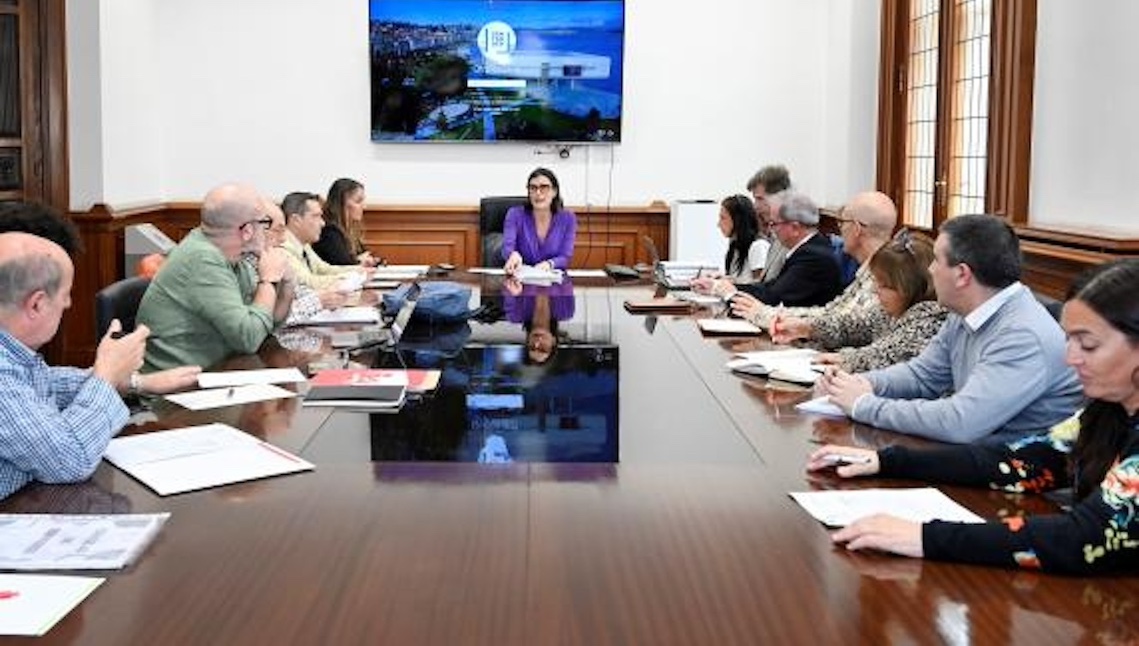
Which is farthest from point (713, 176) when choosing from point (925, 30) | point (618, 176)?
point (925, 30)

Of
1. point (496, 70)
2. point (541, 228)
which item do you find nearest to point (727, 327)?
point (541, 228)

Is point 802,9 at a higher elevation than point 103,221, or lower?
higher

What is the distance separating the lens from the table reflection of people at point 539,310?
3.71 metres

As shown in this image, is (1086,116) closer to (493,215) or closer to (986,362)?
(986,362)

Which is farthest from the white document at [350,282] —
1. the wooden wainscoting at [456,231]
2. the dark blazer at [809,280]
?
the wooden wainscoting at [456,231]

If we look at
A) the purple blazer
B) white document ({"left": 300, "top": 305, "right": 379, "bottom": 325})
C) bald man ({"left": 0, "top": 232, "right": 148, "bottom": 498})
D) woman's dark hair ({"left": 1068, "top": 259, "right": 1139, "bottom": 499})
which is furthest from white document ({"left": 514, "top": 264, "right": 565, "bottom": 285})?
woman's dark hair ({"left": 1068, "top": 259, "right": 1139, "bottom": 499})

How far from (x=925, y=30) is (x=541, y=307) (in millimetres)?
3107

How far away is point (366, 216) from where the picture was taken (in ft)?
25.7

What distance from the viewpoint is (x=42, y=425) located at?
2.07m

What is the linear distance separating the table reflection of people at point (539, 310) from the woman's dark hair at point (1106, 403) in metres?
1.71

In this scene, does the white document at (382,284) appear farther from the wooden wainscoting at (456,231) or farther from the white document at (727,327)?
the wooden wainscoting at (456,231)

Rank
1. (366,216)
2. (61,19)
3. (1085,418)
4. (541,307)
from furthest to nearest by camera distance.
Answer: (366,216) → (61,19) → (541,307) → (1085,418)

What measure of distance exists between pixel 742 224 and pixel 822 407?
3.40m

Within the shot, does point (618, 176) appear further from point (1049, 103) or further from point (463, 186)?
point (1049, 103)
